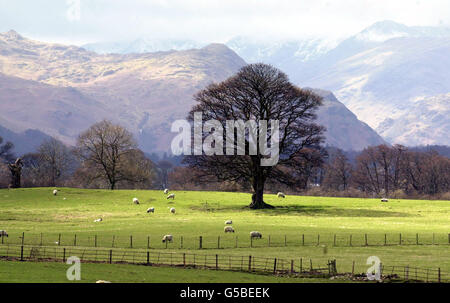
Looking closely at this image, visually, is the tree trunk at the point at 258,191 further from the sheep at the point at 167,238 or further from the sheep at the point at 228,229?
the sheep at the point at 167,238

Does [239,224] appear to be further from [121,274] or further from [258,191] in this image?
[121,274]

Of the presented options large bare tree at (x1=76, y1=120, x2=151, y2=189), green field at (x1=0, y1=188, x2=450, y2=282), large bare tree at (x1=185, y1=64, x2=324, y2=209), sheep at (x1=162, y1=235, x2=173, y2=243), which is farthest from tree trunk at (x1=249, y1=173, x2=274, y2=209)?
large bare tree at (x1=76, y1=120, x2=151, y2=189)

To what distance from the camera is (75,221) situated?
257ft

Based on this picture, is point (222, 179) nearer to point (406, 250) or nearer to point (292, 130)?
point (292, 130)

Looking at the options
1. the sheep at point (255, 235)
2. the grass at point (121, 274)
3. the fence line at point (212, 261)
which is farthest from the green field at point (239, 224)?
the fence line at point (212, 261)

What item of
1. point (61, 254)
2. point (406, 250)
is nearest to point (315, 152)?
point (406, 250)

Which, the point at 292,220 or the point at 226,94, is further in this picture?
the point at 226,94

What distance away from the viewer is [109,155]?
432 ft

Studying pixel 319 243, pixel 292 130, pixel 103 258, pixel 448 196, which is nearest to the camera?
pixel 103 258

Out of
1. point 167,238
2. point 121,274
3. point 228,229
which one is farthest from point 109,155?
point 121,274

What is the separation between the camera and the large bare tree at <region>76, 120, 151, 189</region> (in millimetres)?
129875

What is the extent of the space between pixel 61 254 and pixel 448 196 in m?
108

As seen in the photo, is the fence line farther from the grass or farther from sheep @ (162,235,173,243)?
sheep @ (162,235,173,243)

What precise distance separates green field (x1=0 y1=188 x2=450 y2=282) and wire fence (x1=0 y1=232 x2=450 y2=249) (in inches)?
3.6
